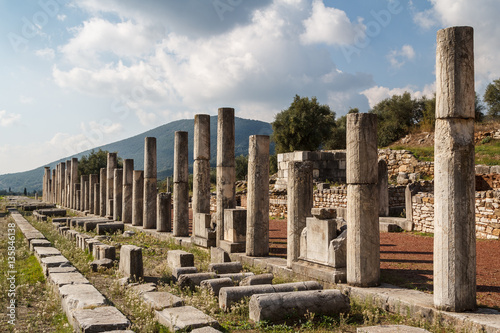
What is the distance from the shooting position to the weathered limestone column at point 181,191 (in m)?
15.9

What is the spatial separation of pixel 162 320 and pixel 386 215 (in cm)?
1413

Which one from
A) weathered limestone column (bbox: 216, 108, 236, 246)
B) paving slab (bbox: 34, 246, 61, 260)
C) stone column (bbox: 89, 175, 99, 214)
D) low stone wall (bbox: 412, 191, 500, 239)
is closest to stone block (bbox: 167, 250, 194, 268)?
weathered limestone column (bbox: 216, 108, 236, 246)

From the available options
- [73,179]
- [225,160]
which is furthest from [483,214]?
[73,179]

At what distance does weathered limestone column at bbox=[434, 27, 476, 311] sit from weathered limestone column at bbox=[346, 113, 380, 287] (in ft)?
5.01

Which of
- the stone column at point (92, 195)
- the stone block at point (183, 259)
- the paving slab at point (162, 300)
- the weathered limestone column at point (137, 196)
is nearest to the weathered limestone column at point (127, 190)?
the weathered limestone column at point (137, 196)

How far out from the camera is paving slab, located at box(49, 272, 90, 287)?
8391mm

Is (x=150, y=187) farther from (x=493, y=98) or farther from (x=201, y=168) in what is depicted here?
(x=493, y=98)

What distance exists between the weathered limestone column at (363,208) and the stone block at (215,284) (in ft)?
7.49

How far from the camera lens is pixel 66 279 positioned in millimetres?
8648

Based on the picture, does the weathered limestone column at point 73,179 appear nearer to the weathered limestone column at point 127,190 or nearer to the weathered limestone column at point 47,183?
the weathered limestone column at point 127,190

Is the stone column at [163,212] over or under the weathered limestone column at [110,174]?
under

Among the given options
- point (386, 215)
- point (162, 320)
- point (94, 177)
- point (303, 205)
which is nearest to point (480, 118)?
point (386, 215)

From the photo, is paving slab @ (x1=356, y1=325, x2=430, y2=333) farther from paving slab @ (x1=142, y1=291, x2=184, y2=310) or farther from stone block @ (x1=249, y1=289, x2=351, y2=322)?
paving slab @ (x1=142, y1=291, x2=184, y2=310)

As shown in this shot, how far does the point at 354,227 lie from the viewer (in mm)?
8062
